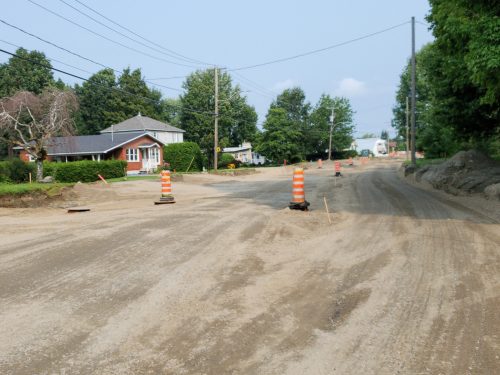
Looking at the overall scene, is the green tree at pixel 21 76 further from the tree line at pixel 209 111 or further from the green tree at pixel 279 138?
the green tree at pixel 279 138

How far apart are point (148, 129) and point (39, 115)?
2857cm

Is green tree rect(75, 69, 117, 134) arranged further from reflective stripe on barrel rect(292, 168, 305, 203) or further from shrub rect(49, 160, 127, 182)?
reflective stripe on barrel rect(292, 168, 305, 203)

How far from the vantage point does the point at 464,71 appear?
1548 centimetres

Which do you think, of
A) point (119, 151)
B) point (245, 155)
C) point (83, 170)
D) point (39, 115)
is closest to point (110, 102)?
point (245, 155)

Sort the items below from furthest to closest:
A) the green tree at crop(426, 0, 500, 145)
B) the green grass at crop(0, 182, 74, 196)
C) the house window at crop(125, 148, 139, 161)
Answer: the house window at crop(125, 148, 139, 161), the green grass at crop(0, 182, 74, 196), the green tree at crop(426, 0, 500, 145)

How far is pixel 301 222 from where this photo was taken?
11.4 metres

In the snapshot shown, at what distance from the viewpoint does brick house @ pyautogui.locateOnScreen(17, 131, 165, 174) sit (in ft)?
152

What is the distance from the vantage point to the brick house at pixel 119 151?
46.4 metres

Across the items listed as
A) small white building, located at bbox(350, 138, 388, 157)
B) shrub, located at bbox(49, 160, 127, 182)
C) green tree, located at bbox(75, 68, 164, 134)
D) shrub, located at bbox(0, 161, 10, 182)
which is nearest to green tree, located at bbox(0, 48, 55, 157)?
green tree, located at bbox(75, 68, 164, 134)

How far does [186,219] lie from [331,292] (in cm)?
694

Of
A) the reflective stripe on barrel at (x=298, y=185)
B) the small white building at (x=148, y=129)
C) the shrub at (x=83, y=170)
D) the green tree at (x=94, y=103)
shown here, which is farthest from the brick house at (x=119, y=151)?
the reflective stripe on barrel at (x=298, y=185)

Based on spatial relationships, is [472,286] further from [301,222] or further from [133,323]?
[301,222]

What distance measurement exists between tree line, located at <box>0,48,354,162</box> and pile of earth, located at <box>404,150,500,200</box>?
1613 inches

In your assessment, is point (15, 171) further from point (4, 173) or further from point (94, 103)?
point (94, 103)
